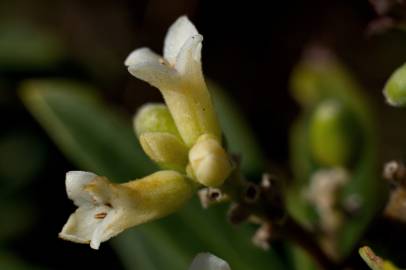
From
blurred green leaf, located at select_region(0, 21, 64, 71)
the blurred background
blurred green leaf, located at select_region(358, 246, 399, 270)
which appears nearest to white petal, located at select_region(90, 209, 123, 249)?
blurred green leaf, located at select_region(358, 246, 399, 270)

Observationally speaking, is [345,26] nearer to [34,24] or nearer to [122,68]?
[122,68]

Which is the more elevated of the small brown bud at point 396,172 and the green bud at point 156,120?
the green bud at point 156,120

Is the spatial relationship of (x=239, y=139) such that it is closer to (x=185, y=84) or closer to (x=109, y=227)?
(x=185, y=84)

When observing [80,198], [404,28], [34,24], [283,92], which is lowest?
[283,92]

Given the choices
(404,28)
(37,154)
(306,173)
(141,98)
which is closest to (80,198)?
(404,28)

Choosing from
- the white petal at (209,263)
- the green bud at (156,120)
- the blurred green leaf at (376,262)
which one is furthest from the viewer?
the green bud at (156,120)

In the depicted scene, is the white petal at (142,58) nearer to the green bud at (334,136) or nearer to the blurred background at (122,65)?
the green bud at (334,136)

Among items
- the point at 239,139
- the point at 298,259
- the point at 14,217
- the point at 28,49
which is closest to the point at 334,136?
the point at 298,259

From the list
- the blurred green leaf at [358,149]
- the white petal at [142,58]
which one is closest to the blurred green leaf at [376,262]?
the white petal at [142,58]
